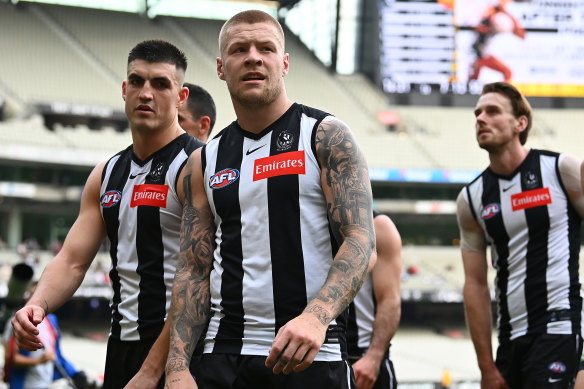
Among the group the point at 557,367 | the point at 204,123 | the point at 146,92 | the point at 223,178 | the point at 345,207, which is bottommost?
the point at 557,367

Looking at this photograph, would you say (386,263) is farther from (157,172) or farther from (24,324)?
(24,324)

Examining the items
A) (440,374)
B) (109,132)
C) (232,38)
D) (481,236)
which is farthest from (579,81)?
(232,38)

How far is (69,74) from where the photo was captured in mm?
28266

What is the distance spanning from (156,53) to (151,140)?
41 cm

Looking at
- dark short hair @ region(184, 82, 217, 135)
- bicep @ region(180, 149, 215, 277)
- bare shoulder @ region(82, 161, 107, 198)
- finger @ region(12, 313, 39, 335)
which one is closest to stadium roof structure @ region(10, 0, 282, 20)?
dark short hair @ region(184, 82, 217, 135)

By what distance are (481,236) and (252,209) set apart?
2.26 meters

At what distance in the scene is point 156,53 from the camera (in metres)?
3.62

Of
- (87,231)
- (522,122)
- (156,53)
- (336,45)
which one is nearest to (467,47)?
(336,45)

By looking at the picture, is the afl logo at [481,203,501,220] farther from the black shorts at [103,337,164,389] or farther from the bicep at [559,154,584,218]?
the black shorts at [103,337,164,389]

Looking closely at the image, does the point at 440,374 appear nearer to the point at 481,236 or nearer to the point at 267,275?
the point at 481,236

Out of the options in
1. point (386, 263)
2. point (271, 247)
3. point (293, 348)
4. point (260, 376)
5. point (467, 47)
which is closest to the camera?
point (293, 348)

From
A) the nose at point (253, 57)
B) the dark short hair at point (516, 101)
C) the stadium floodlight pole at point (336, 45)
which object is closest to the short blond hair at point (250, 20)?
the nose at point (253, 57)

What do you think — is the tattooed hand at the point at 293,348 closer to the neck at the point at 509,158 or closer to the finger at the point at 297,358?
the finger at the point at 297,358

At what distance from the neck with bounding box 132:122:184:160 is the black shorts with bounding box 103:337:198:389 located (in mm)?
881
